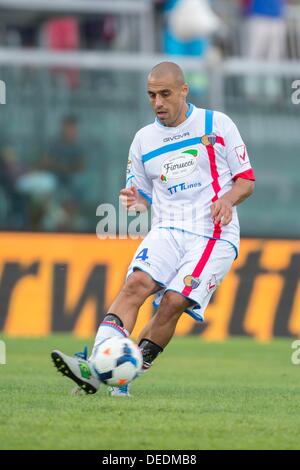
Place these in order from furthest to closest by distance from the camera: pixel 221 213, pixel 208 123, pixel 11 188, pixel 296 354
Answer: pixel 11 188
pixel 296 354
pixel 208 123
pixel 221 213

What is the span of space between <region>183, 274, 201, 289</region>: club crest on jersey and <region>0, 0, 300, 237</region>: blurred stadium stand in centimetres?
889

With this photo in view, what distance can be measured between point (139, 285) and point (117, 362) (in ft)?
2.89

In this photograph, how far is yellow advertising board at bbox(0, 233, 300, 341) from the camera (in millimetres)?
17906

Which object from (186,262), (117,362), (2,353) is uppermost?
(186,262)

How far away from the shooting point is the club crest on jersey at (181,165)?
10.2 meters

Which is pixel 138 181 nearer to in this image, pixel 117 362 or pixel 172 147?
pixel 172 147

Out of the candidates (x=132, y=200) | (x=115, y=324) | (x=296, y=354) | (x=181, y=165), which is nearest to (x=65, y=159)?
(x=296, y=354)

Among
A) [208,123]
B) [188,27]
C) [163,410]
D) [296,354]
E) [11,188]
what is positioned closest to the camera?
[163,410]

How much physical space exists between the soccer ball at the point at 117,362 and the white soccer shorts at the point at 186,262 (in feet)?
2.75

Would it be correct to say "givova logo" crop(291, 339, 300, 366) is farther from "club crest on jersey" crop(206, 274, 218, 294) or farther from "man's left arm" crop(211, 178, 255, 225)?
"man's left arm" crop(211, 178, 255, 225)

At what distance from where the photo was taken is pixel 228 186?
33.8 ft

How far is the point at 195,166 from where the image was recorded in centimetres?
1018

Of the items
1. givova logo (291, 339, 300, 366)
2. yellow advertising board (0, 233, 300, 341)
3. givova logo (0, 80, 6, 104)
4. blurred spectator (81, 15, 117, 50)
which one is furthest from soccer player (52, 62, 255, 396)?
blurred spectator (81, 15, 117, 50)

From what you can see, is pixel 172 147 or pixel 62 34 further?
pixel 62 34
